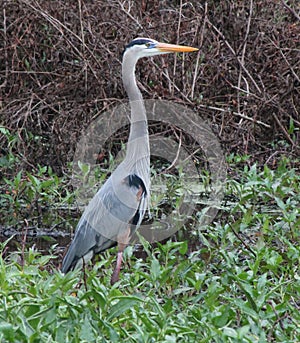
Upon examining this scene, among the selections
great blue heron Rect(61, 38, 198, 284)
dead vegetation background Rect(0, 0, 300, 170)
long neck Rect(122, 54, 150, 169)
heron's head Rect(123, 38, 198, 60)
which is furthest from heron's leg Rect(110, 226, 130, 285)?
dead vegetation background Rect(0, 0, 300, 170)

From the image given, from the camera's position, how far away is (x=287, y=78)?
24.7 feet

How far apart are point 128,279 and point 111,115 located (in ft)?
12.0

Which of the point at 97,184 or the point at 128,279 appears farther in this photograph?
the point at 97,184

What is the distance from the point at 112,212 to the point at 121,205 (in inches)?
2.6

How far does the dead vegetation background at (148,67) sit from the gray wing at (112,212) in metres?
2.29

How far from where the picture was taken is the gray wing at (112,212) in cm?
486

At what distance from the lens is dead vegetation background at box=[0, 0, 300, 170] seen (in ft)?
24.2

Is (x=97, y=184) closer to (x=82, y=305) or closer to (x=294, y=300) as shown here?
(x=294, y=300)

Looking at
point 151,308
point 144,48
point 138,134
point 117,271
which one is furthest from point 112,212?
point 151,308

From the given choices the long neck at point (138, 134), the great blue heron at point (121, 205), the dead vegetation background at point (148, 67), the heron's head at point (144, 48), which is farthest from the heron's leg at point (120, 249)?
the dead vegetation background at point (148, 67)

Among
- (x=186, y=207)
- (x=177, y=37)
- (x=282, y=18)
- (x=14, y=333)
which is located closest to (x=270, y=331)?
(x=14, y=333)

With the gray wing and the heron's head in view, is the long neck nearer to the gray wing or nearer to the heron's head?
the gray wing

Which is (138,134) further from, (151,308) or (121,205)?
(151,308)

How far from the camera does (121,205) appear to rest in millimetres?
4938
